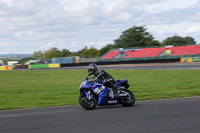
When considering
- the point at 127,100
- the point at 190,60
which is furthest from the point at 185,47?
the point at 127,100

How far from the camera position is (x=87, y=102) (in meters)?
8.72

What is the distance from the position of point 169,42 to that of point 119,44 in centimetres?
1825

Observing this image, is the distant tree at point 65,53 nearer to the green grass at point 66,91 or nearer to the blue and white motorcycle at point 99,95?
the green grass at point 66,91

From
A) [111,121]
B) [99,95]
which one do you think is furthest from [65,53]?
[111,121]

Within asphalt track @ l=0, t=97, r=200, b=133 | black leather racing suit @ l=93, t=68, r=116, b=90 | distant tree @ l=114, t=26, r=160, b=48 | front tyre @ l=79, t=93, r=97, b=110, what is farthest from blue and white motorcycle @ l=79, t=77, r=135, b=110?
distant tree @ l=114, t=26, r=160, b=48

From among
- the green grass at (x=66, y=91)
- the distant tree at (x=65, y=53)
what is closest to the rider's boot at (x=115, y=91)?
the green grass at (x=66, y=91)

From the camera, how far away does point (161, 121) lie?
261 inches

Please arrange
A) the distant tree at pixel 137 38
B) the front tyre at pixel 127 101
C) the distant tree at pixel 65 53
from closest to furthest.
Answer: the front tyre at pixel 127 101
the distant tree at pixel 137 38
the distant tree at pixel 65 53

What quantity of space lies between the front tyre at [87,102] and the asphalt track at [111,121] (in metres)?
0.21

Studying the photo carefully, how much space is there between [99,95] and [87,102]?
0.46 m

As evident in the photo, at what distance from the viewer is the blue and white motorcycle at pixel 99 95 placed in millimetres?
8656

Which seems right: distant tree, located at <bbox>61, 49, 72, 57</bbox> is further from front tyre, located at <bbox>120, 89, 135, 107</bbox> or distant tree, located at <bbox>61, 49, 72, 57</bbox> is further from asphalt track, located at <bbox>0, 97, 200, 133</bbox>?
asphalt track, located at <bbox>0, 97, 200, 133</bbox>

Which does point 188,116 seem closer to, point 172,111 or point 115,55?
point 172,111

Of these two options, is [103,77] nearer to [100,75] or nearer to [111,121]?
[100,75]
